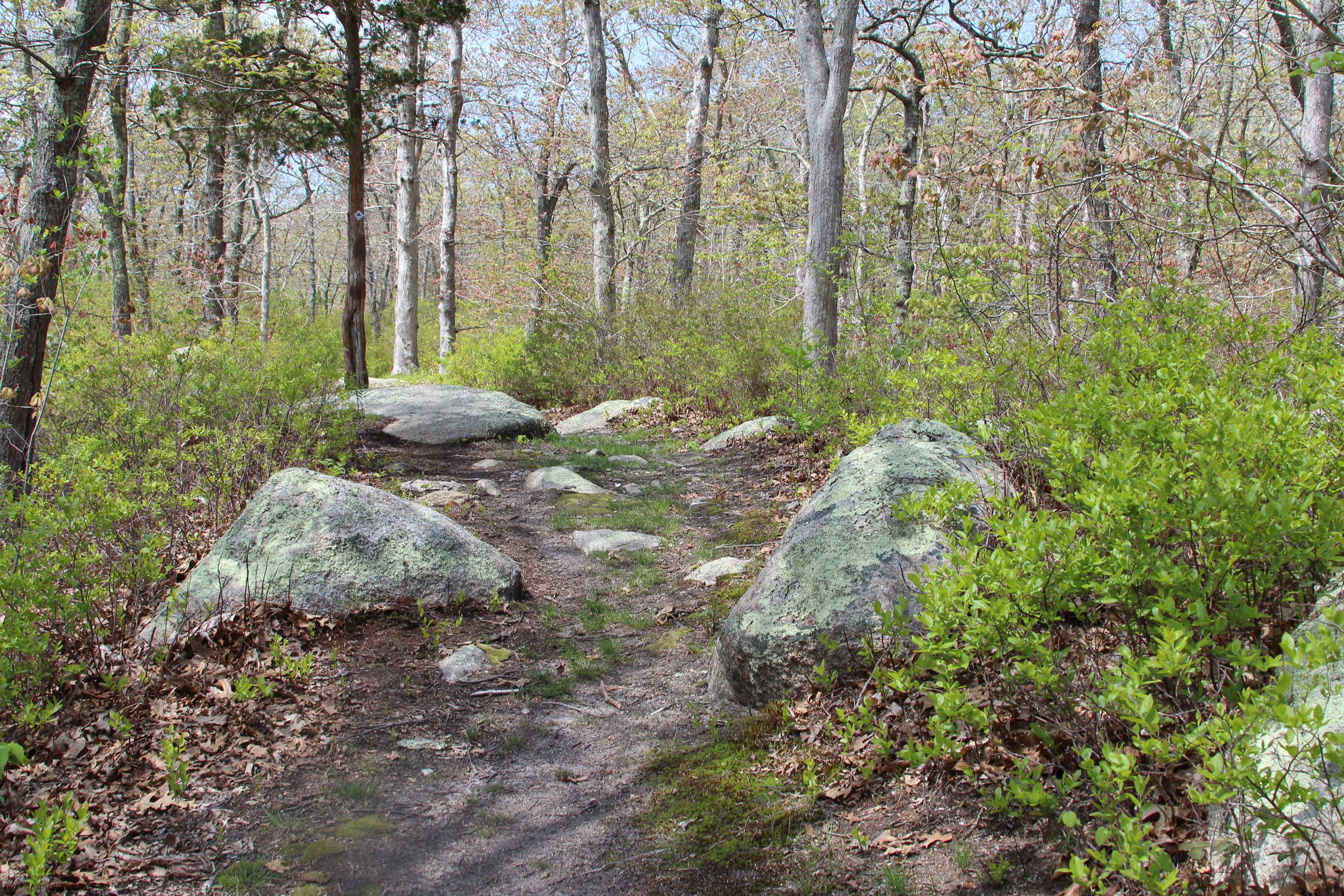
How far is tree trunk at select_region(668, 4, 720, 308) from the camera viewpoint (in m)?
15.5

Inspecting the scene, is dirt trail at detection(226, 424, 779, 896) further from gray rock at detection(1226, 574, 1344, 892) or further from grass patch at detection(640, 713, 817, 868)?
gray rock at detection(1226, 574, 1344, 892)

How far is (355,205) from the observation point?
1133cm

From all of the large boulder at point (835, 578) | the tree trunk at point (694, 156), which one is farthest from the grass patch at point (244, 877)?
the tree trunk at point (694, 156)

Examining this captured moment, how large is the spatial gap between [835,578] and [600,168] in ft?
41.7

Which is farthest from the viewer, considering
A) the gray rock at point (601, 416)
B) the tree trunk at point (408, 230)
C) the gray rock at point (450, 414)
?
the tree trunk at point (408, 230)

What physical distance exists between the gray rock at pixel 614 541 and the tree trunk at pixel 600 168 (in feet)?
27.8

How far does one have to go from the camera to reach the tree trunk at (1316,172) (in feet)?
14.3

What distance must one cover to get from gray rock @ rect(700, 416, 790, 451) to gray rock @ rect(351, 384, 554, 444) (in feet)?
8.16

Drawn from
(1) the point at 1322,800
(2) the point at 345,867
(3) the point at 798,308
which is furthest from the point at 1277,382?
(3) the point at 798,308

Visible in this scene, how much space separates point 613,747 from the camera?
3.51m

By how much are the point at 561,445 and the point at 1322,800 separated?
8.72 metres

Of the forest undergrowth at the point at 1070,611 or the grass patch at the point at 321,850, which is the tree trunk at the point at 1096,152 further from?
the grass patch at the point at 321,850

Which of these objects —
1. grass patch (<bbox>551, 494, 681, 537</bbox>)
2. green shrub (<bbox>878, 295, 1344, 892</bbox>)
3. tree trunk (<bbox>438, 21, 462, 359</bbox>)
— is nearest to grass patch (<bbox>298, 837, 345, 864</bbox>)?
green shrub (<bbox>878, 295, 1344, 892</bbox>)

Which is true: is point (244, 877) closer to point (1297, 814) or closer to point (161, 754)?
point (161, 754)
